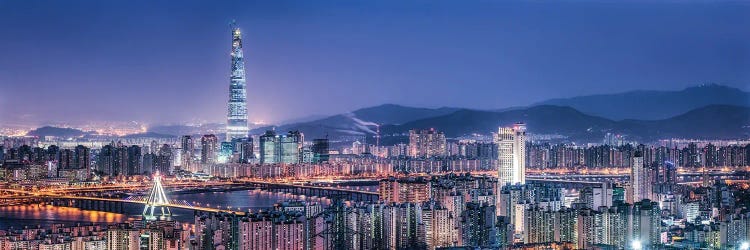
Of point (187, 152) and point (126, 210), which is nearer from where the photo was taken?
point (126, 210)

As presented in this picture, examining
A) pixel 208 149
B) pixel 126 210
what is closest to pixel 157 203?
pixel 126 210

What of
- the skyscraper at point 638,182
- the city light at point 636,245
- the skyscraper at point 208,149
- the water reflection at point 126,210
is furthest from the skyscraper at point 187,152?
the city light at point 636,245

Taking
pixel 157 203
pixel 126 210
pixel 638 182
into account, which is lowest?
pixel 126 210

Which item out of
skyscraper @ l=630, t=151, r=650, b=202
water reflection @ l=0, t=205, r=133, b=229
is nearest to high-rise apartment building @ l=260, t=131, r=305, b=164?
water reflection @ l=0, t=205, r=133, b=229

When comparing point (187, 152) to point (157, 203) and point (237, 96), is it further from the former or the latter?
point (157, 203)

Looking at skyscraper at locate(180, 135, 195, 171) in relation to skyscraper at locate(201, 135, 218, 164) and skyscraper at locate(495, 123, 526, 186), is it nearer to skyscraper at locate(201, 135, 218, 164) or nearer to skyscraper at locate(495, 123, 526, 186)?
→ skyscraper at locate(201, 135, 218, 164)
